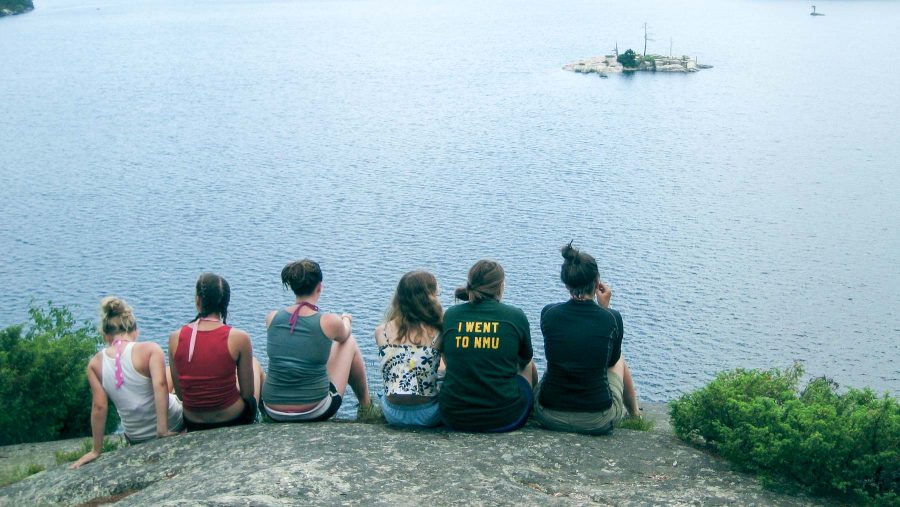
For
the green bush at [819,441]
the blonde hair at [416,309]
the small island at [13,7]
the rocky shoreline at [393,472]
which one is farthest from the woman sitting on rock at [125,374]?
the small island at [13,7]

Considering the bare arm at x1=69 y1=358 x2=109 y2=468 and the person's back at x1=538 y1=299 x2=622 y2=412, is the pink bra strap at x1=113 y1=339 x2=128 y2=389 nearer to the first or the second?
the bare arm at x1=69 y1=358 x2=109 y2=468

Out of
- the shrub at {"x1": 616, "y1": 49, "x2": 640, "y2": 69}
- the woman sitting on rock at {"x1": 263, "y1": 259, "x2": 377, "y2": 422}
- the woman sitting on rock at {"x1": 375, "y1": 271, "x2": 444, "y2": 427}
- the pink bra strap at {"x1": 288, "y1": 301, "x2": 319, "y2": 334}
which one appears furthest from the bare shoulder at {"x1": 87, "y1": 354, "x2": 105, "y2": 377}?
the shrub at {"x1": 616, "y1": 49, "x2": 640, "y2": 69}

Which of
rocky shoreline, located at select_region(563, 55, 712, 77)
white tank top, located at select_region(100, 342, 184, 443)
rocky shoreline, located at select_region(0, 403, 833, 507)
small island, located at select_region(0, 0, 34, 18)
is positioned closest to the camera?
rocky shoreline, located at select_region(0, 403, 833, 507)

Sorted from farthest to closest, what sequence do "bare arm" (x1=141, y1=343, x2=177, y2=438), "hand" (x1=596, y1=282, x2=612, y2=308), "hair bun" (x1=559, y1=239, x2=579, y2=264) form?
"hand" (x1=596, y1=282, x2=612, y2=308) → "bare arm" (x1=141, y1=343, x2=177, y2=438) → "hair bun" (x1=559, y1=239, x2=579, y2=264)

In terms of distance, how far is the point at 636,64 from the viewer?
11931cm

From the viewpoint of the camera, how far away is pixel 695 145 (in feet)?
273

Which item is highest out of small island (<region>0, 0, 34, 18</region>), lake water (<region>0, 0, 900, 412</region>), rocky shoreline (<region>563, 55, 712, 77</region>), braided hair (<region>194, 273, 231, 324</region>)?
small island (<region>0, 0, 34, 18</region>)

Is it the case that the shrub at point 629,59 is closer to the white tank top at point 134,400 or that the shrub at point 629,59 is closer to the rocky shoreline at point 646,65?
the rocky shoreline at point 646,65

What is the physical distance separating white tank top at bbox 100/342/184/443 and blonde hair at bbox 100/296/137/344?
0.70ft

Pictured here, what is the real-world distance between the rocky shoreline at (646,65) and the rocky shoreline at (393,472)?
110447 millimetres

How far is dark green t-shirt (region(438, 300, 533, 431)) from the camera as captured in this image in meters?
9.38

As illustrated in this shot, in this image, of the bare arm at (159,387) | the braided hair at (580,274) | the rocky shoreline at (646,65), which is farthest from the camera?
the rocky shoreline at (646,65)

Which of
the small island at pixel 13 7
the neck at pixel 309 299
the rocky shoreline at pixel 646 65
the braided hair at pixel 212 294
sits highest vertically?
the small island at pixel 13 7

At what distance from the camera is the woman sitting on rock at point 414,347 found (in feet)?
31.7
